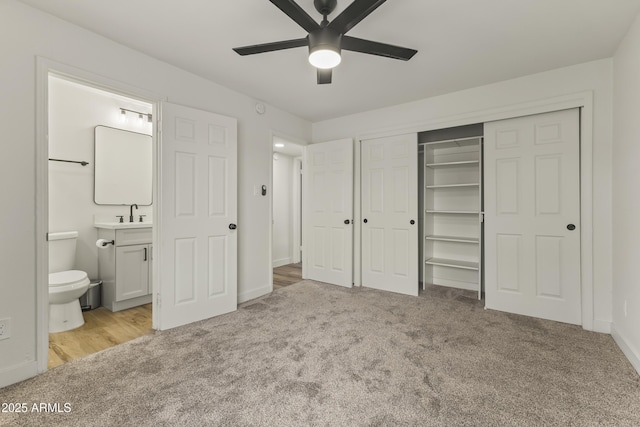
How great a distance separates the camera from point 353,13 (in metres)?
1.52

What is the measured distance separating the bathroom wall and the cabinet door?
0.48 m

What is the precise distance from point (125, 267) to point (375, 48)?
334 cm

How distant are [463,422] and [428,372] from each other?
45cm

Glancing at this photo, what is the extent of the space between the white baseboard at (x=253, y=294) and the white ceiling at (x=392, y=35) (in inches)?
96.0

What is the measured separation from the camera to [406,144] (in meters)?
3.64

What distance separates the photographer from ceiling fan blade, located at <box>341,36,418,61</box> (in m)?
1.77

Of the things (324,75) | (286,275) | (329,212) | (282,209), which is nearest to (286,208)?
(282,209)

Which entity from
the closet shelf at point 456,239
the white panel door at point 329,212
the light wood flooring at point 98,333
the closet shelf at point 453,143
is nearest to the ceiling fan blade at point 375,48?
the closet shelf at point 453,143

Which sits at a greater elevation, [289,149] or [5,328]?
[289,149]

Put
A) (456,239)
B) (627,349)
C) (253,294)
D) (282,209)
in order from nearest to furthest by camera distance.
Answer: (627,349), (253,294), (456,239), (282,209)

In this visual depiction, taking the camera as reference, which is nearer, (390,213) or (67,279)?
(67,279)

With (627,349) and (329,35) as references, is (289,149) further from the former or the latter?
(627,349)

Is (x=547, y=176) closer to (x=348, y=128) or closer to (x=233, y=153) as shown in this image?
(x=348, y=128)

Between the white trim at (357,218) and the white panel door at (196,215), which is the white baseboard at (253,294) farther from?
the white trim at (357,218)
